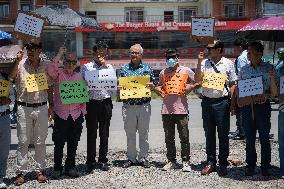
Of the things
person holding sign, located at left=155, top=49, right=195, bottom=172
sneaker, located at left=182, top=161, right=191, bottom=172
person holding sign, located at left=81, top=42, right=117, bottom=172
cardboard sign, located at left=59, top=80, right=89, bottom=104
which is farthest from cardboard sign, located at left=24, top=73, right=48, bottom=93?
sneaker, located at left=182, top=161, right=191, bottom=172

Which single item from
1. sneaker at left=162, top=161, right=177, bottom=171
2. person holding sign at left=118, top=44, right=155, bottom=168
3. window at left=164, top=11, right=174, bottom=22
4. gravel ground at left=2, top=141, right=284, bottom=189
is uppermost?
window at left=164, top=11, right=174, bottom=22

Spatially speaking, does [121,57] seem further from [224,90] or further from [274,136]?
[224,90]

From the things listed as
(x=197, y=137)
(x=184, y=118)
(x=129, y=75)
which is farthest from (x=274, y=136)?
(x=129, y=75)

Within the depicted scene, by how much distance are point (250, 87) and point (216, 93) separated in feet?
1.72

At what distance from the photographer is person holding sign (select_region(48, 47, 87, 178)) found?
6.61m

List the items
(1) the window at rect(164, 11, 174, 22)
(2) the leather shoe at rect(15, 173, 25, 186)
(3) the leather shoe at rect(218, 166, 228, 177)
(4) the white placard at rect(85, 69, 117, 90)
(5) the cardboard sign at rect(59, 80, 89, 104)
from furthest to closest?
1. (1) the window at rect(164, 11, 174, 22)
2. (4) the white placard at rect(85, 69, 117, 90)
3. (3) the leather shoe at rect(218, 166, 228, 177)
4. (5) the cardboard sign at rect(59, 80, 89, 104)
5. (2) the leather shoe at rect(15, 173, 25, 186)

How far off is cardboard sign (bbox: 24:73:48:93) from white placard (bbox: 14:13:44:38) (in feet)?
1.97

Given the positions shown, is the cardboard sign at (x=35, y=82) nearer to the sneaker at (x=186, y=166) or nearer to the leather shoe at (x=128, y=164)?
the leather shoe at (x=128, y=164)

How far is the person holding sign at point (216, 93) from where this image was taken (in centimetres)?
662

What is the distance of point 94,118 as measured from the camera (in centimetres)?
708

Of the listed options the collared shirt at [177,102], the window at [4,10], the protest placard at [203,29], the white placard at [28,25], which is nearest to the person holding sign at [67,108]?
the white placard at [28,25]

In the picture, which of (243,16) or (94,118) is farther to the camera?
(243,16)

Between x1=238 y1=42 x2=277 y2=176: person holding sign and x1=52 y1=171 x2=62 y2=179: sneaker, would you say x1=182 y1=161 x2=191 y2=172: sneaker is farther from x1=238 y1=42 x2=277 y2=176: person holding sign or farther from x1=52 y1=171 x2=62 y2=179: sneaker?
x1=52 y1=171 x2=62 y2=179: sneaker

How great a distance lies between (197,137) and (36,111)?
5181 mm
